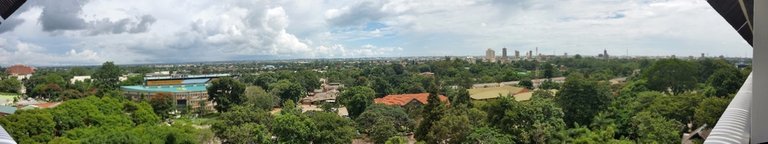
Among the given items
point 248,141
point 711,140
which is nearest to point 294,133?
point 248,141

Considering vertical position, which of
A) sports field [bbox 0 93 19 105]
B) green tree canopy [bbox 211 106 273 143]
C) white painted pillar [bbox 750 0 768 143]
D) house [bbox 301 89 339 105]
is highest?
white painted pillar [bbox 750 0 768 143]

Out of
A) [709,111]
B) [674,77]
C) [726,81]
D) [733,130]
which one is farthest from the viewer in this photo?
[674,77]

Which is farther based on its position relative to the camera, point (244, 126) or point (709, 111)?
point (244, 126)

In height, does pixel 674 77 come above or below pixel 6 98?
above

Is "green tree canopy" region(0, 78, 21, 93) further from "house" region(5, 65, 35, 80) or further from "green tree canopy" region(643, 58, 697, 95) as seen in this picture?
"green tree canopy" region(643, 58, 697, 95)

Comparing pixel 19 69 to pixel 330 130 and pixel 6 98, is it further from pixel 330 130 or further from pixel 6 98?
pixel 330 130

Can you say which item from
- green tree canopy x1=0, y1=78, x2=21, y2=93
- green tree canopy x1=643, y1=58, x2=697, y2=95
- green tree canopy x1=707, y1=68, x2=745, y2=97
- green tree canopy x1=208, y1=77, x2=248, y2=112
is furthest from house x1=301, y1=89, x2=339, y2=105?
green tree canopy x1=0, y1=78, x2=21, y2=93

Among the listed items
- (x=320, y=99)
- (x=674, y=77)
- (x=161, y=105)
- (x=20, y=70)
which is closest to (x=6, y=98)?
(x=161, y=105)

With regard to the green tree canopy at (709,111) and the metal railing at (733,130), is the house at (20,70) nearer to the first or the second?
the green tree canopy at (709,111)

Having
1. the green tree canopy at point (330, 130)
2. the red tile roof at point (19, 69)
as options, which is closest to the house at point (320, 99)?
the green tree canopy at point (330, 130)

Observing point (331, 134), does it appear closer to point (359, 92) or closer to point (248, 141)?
point (248, 141)

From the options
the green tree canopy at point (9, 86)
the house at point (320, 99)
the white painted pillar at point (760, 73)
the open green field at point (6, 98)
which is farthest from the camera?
the green tree canopy at point (9, 86)
